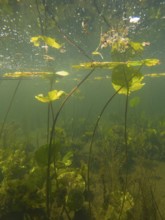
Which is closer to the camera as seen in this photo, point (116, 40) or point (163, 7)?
point (116, 40)

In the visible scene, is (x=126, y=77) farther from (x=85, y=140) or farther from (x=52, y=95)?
(x=85, y=140)

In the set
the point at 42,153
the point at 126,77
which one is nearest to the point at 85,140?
the point at 42,153

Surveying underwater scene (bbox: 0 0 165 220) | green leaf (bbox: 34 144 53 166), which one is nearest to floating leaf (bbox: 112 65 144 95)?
underwater scene (bbox: 0 0 165 220)

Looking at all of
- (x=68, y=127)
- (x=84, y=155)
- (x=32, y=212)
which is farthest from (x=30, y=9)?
(x=68, y=127)

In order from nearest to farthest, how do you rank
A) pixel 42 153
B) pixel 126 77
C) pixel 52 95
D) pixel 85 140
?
pixel 52 95
pixel 126 77
pixel 42 153
pixel 85 140

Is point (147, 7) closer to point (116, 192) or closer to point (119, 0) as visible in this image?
point (119, 0)

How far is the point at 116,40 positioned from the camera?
4.45 m

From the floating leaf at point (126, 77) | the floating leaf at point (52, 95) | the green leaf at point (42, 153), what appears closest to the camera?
the floating leaf at point (52, 95)

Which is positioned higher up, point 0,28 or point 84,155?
point 0,28

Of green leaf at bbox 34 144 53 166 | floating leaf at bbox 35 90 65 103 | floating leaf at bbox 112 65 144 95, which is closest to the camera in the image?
floating leaf at bbox 35 90 65 103

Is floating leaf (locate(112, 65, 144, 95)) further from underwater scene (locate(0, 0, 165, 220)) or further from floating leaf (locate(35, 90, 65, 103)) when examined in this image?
floating leaf (locate(35, 90, 65, 103))

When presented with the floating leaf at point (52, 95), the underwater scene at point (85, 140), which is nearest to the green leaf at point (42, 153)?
the underwater scene at point (85, 140)

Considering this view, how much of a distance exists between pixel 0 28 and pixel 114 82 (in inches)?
446

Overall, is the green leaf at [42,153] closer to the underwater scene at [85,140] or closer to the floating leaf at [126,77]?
the underwater scene at [85,140]
